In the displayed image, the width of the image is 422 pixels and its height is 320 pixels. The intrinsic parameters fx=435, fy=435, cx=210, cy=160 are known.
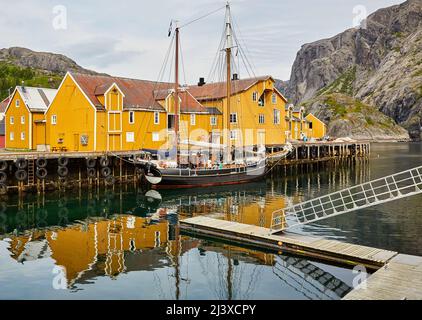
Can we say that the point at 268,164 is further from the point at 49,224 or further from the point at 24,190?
the point at 49,224

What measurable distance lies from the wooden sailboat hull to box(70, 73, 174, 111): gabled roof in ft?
38.3

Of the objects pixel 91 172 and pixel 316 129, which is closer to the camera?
pixel 91 172

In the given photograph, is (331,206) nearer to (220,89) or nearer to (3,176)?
(3,176)

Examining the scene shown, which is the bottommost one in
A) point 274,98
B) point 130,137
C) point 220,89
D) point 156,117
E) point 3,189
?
point 3,189

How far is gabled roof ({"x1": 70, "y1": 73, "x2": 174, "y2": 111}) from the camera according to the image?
170 feet

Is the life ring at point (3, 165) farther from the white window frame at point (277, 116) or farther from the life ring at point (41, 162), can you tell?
the white window frame at point (277, 116)

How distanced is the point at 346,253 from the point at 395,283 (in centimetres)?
415

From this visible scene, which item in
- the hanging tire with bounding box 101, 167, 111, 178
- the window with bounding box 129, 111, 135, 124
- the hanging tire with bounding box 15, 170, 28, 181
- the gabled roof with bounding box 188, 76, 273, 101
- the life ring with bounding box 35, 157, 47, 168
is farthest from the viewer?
the gabled roof with bounding box 188, 76, 273, 101

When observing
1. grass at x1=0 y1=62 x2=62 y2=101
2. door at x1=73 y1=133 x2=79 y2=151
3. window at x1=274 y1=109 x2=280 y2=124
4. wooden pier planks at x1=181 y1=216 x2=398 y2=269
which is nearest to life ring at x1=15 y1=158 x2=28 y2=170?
door at x1=73 y1=133 x2=79 y2=151

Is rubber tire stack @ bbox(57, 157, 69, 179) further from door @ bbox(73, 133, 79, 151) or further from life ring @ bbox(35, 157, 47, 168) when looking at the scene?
door @ bbox(73, 133, 79, 151)

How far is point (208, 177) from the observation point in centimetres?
4950

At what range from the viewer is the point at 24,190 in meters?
40.8

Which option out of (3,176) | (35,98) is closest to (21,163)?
(3,176)
